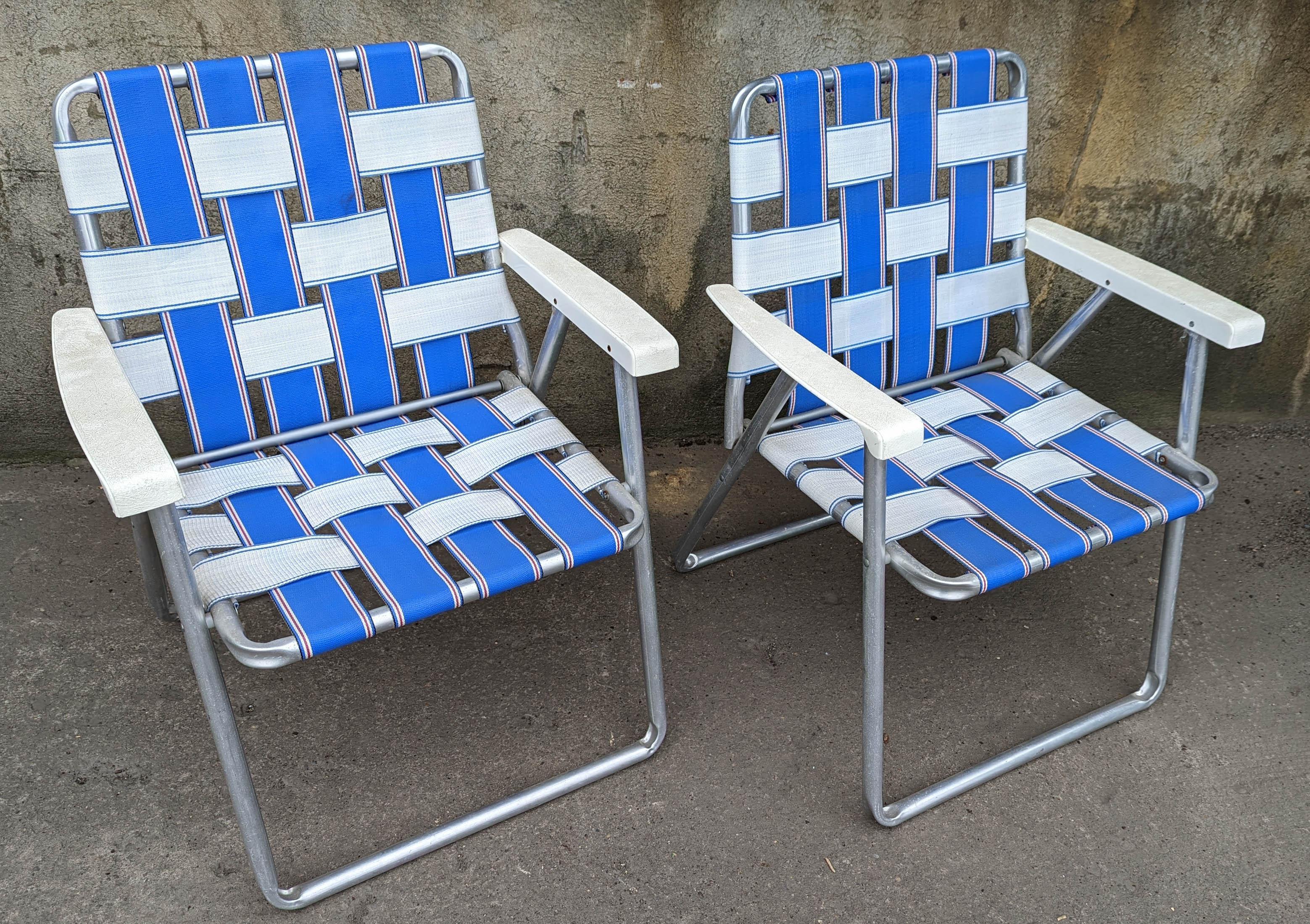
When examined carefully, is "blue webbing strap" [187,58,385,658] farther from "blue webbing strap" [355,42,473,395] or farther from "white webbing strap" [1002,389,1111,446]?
"white webbing strap" [1002,389,1111,446]

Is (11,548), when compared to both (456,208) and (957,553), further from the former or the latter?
(957,553)

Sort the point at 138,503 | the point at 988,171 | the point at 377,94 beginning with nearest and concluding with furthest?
the point at 138,503
the point at 377,94
the point at 988,171

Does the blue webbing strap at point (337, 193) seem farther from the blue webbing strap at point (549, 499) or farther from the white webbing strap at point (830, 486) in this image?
the white webbing strap at point (830, 486)

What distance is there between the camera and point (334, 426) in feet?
6.58

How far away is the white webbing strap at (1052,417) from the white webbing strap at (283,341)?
4.17 ft

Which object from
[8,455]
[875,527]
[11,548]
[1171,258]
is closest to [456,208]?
[875,527]

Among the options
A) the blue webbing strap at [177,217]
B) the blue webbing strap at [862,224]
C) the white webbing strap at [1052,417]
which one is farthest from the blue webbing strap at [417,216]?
the white webbing strap at [1052,417]

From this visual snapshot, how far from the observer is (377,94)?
1877 mm

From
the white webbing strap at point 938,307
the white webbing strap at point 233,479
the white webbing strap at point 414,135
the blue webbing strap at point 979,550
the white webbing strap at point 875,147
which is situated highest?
the white webbing strap at point 414,135

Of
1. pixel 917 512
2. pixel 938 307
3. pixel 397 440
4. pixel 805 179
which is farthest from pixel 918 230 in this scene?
pixel 397 440

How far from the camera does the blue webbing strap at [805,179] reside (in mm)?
1918

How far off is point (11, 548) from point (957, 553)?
2.09 m

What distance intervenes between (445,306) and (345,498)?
0.44 m

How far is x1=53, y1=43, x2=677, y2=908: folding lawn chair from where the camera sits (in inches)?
63.2
